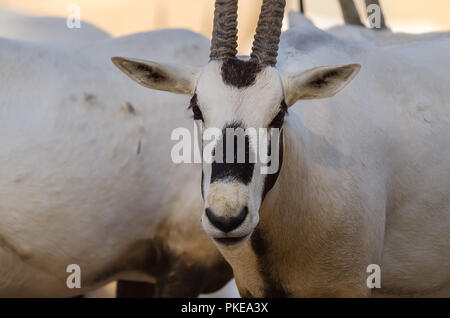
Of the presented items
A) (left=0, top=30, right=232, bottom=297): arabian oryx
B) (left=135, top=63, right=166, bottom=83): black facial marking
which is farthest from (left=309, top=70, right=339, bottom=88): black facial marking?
(left=0, top=30, right=232, bottom=297): arabian oryx

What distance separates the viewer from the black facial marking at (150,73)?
429cm

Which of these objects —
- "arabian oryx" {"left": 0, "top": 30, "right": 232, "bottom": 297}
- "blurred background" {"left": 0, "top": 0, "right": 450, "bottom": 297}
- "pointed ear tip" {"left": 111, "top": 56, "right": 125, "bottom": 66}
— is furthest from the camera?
"blurred background" {"left": 0, "top": 0, "right": 450, "bottom": 297}

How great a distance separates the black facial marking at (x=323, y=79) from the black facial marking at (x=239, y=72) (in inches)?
12.1

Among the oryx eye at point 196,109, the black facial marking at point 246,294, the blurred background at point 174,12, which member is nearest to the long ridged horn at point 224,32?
the oryx eye at point 196,109

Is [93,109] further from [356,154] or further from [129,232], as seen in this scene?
[356,154]

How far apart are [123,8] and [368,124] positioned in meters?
13.1

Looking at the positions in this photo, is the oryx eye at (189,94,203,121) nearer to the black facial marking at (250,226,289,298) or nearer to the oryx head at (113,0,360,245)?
the oryx head at (113,0,360,245)

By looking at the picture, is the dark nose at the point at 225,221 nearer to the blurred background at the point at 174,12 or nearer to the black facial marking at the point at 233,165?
the black facial marking at the point at 233,165

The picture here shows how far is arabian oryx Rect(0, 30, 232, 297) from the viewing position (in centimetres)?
545

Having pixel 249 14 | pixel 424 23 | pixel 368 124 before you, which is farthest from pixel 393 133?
pixel 249 14

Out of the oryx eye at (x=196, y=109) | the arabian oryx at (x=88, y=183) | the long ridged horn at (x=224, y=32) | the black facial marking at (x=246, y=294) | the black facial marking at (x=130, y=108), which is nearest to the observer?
the oryx eye at (x=196, y=109)

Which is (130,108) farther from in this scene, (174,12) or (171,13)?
(174,12)

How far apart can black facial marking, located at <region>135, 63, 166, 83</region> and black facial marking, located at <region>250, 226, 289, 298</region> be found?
90cm

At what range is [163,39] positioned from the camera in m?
6.20
